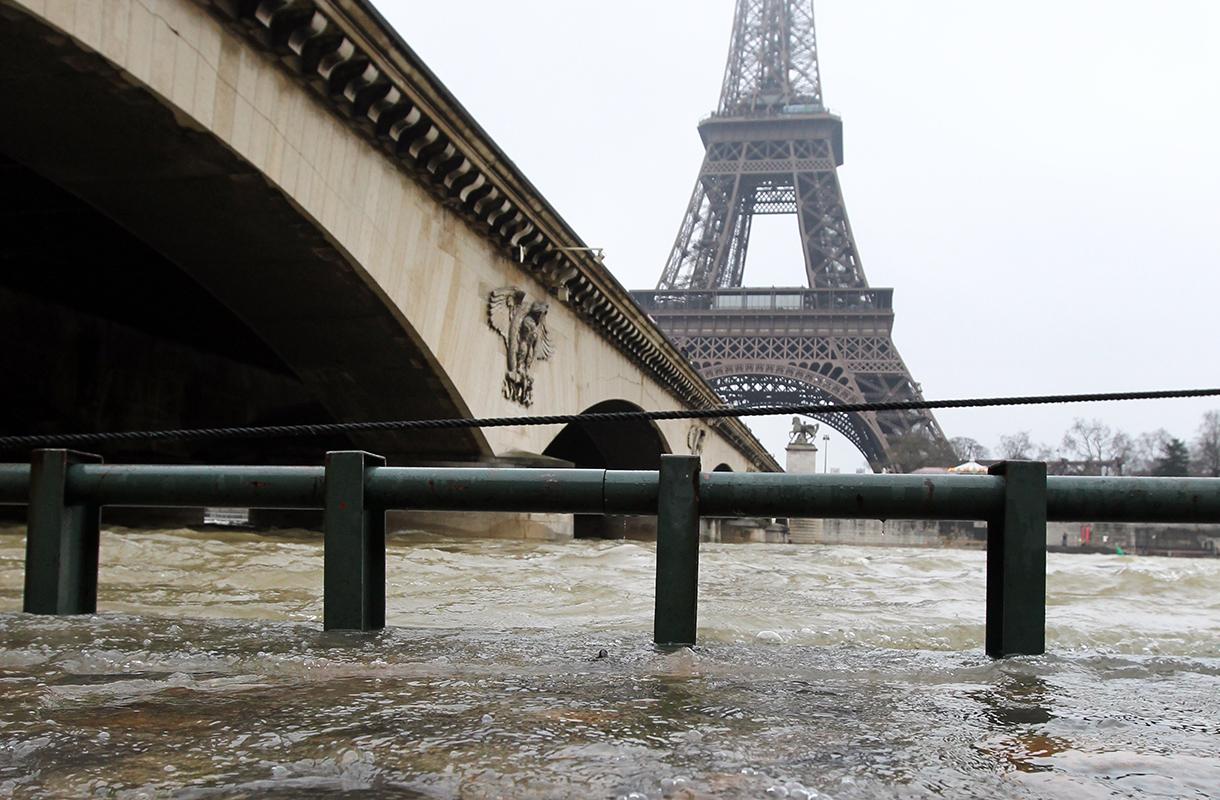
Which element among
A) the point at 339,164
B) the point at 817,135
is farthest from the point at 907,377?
the point at 339,164

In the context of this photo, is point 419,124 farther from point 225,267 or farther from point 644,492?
point 644,492

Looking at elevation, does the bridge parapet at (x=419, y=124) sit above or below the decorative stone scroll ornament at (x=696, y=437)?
above

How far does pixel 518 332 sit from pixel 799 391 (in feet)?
177

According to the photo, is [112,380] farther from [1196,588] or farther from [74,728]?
[74,728]

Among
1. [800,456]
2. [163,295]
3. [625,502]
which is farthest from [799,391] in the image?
[625,502]

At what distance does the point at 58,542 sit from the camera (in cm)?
352

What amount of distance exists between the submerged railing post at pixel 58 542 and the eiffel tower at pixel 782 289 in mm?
53800

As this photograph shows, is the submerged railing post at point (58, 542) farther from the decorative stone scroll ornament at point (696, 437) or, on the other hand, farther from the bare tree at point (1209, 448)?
the bare tree at point (1209, 448)

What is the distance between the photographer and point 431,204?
14.3m

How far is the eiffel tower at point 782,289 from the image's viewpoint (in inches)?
2483

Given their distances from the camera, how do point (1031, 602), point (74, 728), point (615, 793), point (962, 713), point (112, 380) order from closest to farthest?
point (615, 793), point (74, 728), point (962, 713), point (1031, 602), point (112, 380)

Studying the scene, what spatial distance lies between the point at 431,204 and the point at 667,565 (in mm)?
11798

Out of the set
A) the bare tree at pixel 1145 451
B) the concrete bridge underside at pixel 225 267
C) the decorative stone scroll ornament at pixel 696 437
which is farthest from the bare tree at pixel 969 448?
the concrete bridge underside at pixel 225 267

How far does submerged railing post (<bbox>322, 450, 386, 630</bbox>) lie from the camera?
10.8 ft
